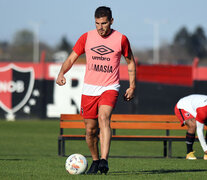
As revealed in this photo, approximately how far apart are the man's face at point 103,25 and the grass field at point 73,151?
172 cm

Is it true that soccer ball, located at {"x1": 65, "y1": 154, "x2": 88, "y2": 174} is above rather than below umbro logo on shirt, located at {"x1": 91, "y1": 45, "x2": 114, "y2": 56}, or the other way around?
below

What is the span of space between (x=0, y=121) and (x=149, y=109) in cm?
553

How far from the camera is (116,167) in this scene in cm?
838

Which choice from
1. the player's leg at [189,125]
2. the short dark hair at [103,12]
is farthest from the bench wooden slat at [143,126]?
the short dark hair at [103,12]

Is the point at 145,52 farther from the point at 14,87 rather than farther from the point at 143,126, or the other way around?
the point at 143,126

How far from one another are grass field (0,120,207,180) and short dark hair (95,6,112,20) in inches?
75.2

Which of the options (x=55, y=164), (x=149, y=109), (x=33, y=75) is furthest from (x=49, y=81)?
(x=55, y=164)

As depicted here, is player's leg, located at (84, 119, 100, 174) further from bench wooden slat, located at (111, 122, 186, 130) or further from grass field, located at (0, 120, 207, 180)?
bench wooden slat, located at (111, 122, 186, 130)

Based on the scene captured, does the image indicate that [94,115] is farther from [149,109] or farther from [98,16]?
[149,109]

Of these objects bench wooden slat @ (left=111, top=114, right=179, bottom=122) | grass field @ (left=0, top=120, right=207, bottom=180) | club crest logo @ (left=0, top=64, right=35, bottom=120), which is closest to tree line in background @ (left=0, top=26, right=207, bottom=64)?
club crest logo @ (left=0, top=64, right=35, bottom=120)

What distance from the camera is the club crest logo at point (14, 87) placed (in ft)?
71.2

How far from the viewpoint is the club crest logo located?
21.7 m

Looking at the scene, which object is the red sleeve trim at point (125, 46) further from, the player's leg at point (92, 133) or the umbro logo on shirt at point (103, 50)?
the player's leg at point (92, 133)

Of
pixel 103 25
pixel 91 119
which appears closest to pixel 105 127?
pixel 91 119
